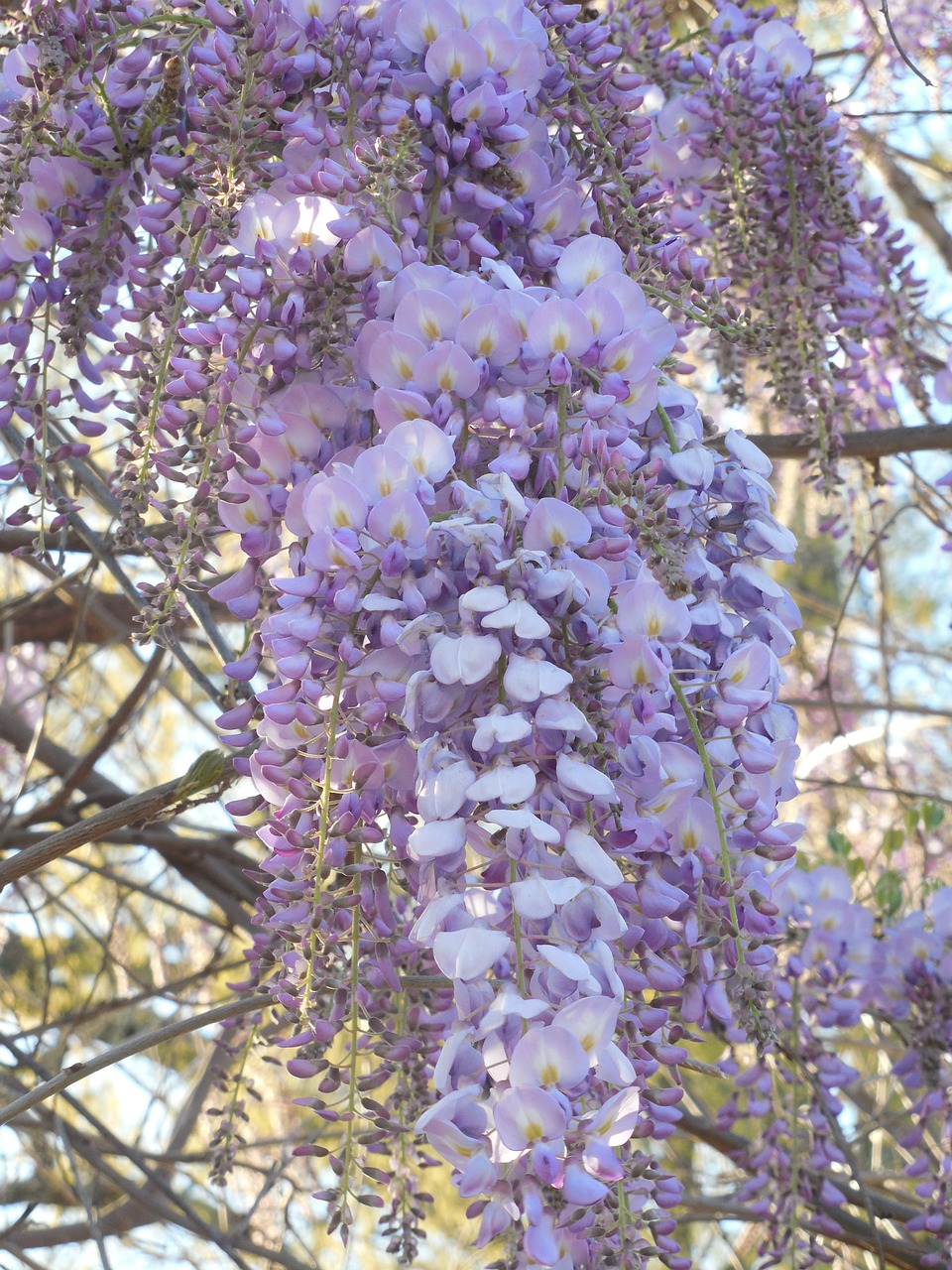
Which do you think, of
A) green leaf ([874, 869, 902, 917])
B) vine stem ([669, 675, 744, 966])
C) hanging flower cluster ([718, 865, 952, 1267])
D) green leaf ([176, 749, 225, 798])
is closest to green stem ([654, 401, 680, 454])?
vine stem ([669, 675, 744, 966])

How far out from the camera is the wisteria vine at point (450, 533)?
0.62 meters

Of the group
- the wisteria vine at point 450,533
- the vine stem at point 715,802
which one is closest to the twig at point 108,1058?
the wisteria vine at point 450,533

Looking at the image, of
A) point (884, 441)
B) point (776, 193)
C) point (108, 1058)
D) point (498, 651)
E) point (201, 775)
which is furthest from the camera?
point (884, 441)

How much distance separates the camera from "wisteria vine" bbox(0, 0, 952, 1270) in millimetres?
625

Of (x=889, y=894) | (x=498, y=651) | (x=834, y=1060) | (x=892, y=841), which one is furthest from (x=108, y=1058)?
(x=892, y=841)

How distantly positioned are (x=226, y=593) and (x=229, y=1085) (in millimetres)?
488

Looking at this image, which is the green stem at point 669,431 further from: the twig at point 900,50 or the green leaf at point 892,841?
the green leaf at point 892,841

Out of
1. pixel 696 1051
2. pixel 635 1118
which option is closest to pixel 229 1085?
pixel 635 1118

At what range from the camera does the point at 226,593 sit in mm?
819

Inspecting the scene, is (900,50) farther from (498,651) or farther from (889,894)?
(889,894)

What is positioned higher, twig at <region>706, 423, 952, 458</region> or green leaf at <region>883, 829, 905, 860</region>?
twig at <region>706, 423, 952, 458</region>

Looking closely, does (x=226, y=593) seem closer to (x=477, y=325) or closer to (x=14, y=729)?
(x=477, y=325)

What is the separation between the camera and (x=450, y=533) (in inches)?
26.2

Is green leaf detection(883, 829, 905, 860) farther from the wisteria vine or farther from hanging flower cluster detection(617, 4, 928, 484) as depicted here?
the wisteria vine
